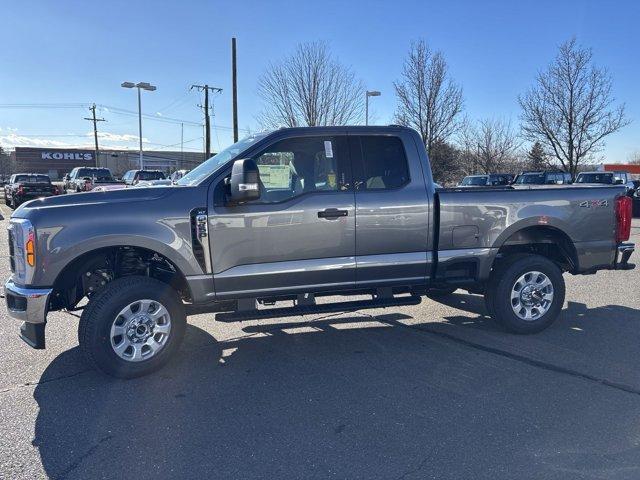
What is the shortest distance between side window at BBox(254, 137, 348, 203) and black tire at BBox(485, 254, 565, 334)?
2028 millimetres

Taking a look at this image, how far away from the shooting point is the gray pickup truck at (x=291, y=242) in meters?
4.19

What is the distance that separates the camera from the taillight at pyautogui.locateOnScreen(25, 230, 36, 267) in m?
4.04

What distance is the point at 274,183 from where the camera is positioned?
4676mm

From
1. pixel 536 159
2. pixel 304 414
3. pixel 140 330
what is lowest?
pixel 304 414

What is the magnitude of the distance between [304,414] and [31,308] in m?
2.37

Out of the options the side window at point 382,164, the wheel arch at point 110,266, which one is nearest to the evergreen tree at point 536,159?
the side window at point 382,164

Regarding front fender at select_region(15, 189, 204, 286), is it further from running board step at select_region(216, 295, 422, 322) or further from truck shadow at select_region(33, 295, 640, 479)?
truck shadow at select_region(33, 295, 640, 479)

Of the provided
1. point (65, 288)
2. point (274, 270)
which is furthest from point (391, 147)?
point (65, 288)

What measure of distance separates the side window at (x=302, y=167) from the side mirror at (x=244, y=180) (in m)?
0.36

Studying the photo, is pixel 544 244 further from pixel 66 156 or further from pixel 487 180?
pixel 66 156

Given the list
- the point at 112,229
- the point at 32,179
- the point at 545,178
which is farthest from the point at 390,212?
the point at 32,179

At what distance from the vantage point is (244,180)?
Answer: 420 centimetres

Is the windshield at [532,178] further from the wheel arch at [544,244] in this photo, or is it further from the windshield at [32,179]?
the windshield at [32,179]

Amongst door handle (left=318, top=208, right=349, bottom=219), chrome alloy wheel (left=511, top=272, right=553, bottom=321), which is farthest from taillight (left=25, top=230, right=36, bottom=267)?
chrome alloy wheel (left=511, top=272, right=553, bottom=321)
